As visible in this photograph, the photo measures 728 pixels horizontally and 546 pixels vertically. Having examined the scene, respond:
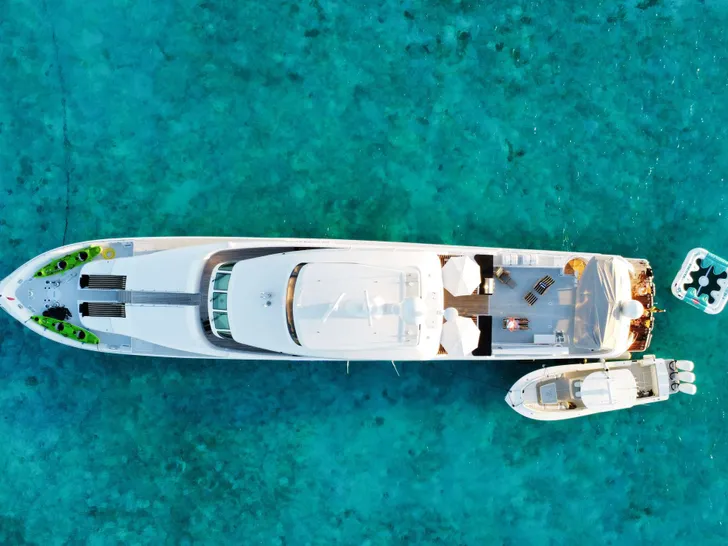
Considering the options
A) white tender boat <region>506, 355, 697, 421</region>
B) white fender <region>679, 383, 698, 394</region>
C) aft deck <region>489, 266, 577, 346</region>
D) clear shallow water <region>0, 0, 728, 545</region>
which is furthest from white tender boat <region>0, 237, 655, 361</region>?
white fender <region>679, 383, 698, 394</region>

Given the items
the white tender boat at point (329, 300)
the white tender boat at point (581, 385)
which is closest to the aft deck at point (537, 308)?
the white tender boat at point (329, 300)

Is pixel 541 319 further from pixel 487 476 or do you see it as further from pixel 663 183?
Result: pixel 663 183

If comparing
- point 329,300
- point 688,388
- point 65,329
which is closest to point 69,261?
point 65,329

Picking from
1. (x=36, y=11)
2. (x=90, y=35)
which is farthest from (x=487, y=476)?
(x=36, y=11)

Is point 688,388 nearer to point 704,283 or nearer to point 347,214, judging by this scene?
point 704,283

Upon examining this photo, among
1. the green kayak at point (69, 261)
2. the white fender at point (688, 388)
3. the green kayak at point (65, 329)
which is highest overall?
the green kayak at point (69, 261)

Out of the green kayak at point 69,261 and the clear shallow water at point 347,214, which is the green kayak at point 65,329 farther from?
the clear shallow water at point 347,214
